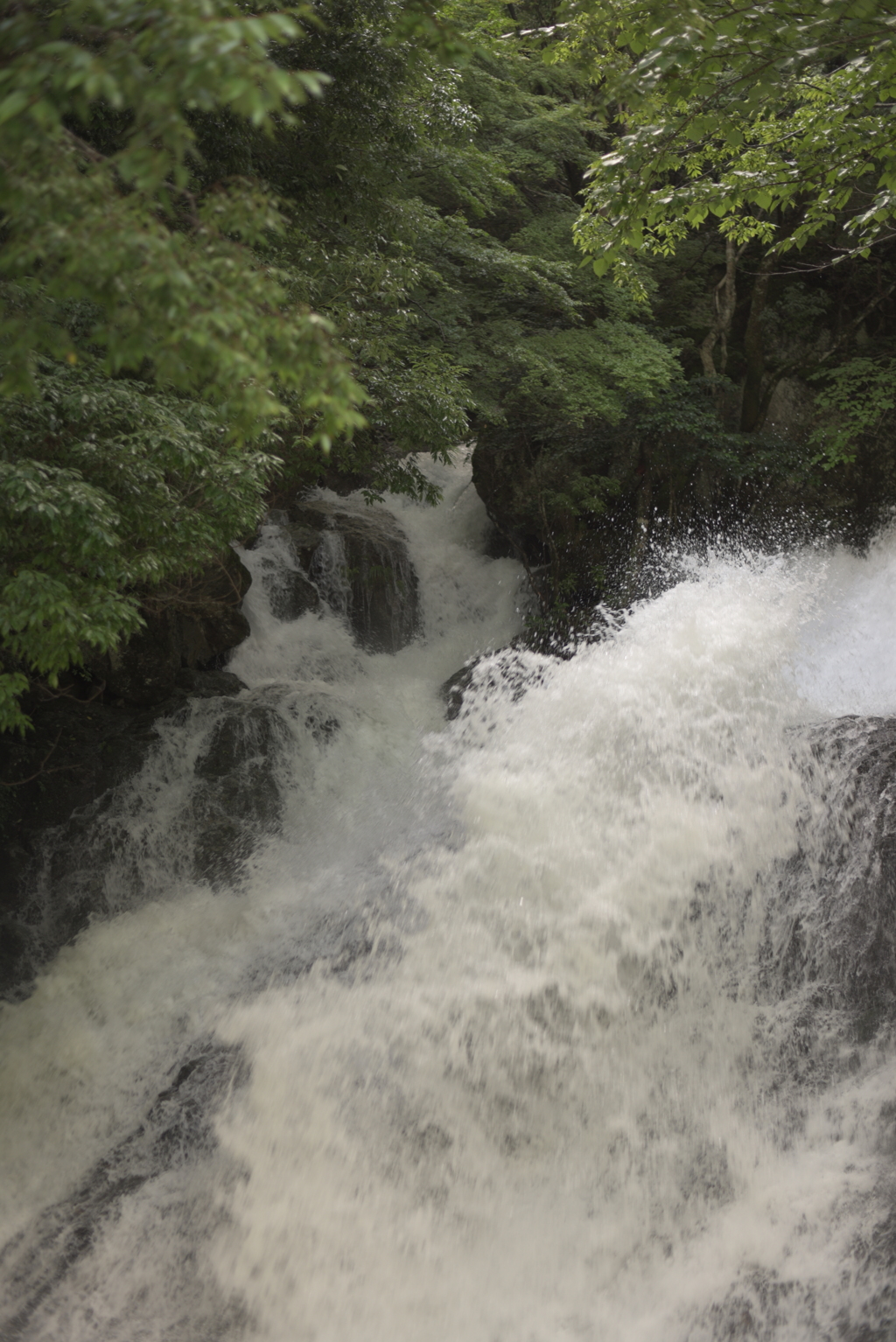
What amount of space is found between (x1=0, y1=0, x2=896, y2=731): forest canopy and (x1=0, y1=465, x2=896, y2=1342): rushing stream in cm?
256

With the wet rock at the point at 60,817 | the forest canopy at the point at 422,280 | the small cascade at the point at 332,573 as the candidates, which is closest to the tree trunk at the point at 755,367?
the forest canopy at the point at 422,280

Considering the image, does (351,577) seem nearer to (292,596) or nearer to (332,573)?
(332,573)

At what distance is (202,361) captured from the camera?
8.95 ft

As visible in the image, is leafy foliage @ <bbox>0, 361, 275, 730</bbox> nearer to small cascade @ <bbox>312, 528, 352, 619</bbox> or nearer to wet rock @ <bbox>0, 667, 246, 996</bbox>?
wet rock @ <bbox>0, 667, 246, 996</bbox>

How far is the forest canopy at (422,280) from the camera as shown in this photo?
253cm

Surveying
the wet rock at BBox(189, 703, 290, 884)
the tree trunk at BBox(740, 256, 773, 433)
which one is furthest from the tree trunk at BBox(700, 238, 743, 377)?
the wet rock at BBox(189, 703, 290, 884)

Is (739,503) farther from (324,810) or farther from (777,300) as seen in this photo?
(324,810)

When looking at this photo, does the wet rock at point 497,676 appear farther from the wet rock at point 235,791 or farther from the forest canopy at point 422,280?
the wet rock at point 235,791

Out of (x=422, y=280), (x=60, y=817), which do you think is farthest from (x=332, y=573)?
(x=60, y=817)

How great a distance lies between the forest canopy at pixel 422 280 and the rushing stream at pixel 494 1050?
2561 mm

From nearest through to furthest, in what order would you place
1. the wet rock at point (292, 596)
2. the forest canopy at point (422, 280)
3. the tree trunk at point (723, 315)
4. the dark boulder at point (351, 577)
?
1. the forest canopy at point (422, 280)
2. the wet rock at point (292, 596)
3. the dark boulder at point (351, 577)
4. the tree trunk at point (723, 315)

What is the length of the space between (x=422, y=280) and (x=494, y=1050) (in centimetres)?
782

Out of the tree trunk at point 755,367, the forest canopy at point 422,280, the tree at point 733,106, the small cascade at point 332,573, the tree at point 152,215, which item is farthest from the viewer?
the tree trunk at point 755,367

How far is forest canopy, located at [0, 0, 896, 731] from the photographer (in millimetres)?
2531
